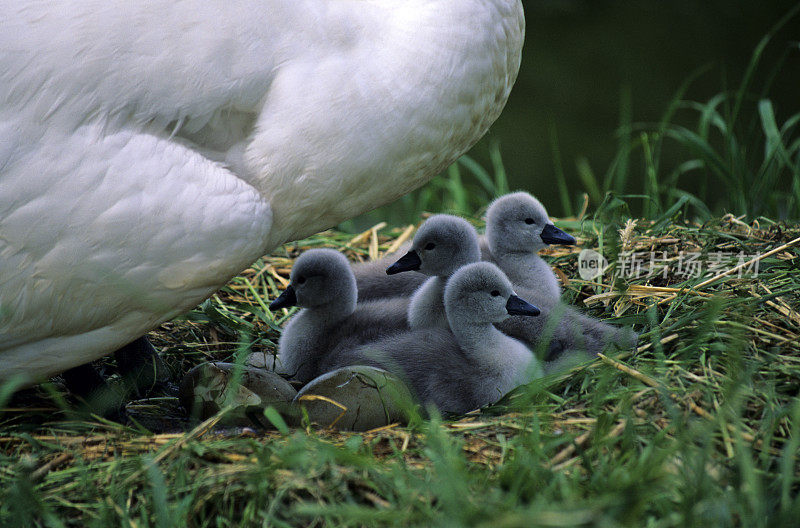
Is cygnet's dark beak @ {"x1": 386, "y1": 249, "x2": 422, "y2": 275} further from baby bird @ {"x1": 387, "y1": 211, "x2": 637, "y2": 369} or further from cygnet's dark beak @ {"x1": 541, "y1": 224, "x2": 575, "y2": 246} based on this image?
cygnet's dark beak @ {"x1": 541, "y1": 224, "x2": 575, "y2": 246}

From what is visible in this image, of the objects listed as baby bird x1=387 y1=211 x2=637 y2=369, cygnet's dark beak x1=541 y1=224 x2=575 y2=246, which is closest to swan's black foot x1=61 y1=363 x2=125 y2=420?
baby bird x1=387 y1=211 x2=637 y2=369

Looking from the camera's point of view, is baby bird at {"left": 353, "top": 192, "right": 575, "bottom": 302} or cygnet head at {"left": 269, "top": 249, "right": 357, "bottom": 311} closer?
cygnet head at {"left": 269, "top": 249, "right": 357, "bottom": 311}

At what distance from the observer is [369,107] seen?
1.91m

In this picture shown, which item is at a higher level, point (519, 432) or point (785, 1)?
point (519, 432)

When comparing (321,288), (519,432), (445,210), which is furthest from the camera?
(445,210)

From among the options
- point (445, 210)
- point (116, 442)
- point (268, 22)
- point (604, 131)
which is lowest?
point (604, 131)

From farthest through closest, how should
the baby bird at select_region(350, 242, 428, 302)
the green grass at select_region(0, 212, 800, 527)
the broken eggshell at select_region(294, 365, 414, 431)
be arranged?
the baby bird at select_region(350, 242, 428, 302)
the broken eggshell at select_region(294, 365, 414, 431)
the green grass at select_region(0, 212, 800, 527)

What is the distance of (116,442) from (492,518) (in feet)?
3.12

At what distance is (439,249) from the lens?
2.73 metres

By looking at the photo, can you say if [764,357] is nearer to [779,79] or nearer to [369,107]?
[369,107]

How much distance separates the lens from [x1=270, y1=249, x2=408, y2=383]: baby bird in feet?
8.62

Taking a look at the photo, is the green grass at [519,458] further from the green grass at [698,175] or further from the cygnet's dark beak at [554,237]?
the green grass at [698,175]

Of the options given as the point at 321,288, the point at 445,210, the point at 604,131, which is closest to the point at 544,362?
the point at 321,288

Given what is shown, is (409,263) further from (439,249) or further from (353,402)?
(353,402)
